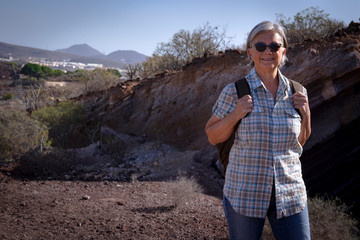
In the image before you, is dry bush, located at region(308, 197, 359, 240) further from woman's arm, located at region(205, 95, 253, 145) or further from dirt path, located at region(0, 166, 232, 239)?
woman's arm, located at region(205, 95, 253, 145)

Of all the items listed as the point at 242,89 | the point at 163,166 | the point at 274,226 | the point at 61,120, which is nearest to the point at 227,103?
the point at 242,89

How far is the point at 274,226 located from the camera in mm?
1994

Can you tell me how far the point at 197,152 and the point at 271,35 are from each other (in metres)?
7.17

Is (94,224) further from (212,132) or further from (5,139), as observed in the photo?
(5,139)

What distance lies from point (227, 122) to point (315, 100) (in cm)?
696

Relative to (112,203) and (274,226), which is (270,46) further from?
A: (112,203)

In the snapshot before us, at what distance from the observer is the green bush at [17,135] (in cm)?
906

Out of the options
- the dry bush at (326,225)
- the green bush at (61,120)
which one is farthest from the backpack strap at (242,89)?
the green bush at (61,120)

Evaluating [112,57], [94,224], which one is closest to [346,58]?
[94,224]

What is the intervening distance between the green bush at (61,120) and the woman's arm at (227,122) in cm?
1097

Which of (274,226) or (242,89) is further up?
(242,89)

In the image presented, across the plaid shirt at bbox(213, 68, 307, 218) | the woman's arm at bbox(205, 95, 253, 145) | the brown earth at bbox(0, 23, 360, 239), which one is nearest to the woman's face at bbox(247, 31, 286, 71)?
the plaid shirt at bbox(213, 68, 307, 218)

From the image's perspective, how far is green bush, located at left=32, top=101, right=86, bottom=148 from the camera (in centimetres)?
1252

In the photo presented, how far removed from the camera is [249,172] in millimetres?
1963
